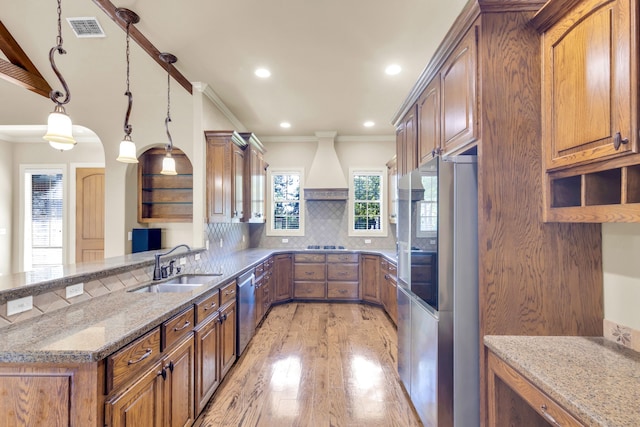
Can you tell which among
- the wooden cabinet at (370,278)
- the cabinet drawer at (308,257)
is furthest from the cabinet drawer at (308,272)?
the wooden cabinet at (370,278)

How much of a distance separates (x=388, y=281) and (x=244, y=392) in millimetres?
2670

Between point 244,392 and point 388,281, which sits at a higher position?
point 388,281

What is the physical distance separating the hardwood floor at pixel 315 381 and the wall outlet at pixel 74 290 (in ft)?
3.96

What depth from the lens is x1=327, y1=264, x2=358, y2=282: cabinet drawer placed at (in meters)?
5.45

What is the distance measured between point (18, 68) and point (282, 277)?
416cm

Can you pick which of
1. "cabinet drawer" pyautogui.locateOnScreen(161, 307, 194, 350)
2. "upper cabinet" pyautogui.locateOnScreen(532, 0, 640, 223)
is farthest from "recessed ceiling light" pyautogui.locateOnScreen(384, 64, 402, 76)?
"cabinet drawer" pyautogui.locateOnScreen(161, 307, 194, 350)

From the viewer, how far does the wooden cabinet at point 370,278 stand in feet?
17.3

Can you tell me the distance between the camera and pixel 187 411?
2.03m

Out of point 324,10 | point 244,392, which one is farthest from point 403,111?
point 244,392

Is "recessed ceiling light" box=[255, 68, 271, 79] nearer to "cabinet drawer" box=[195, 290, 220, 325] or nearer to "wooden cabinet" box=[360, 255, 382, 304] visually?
"cabinet drawer" box=[195, 290, 220, 325]

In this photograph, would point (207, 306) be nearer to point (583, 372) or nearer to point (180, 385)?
point (180, 385)

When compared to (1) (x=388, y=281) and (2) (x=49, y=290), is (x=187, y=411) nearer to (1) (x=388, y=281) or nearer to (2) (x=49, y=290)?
(2) (x=49, y=290)

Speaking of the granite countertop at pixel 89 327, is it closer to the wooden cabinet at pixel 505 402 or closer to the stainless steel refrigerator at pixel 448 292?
Result: the stainless steel refrigerator at pixel 448 292

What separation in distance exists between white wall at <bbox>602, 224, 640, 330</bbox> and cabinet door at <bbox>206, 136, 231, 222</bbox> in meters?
3.46
